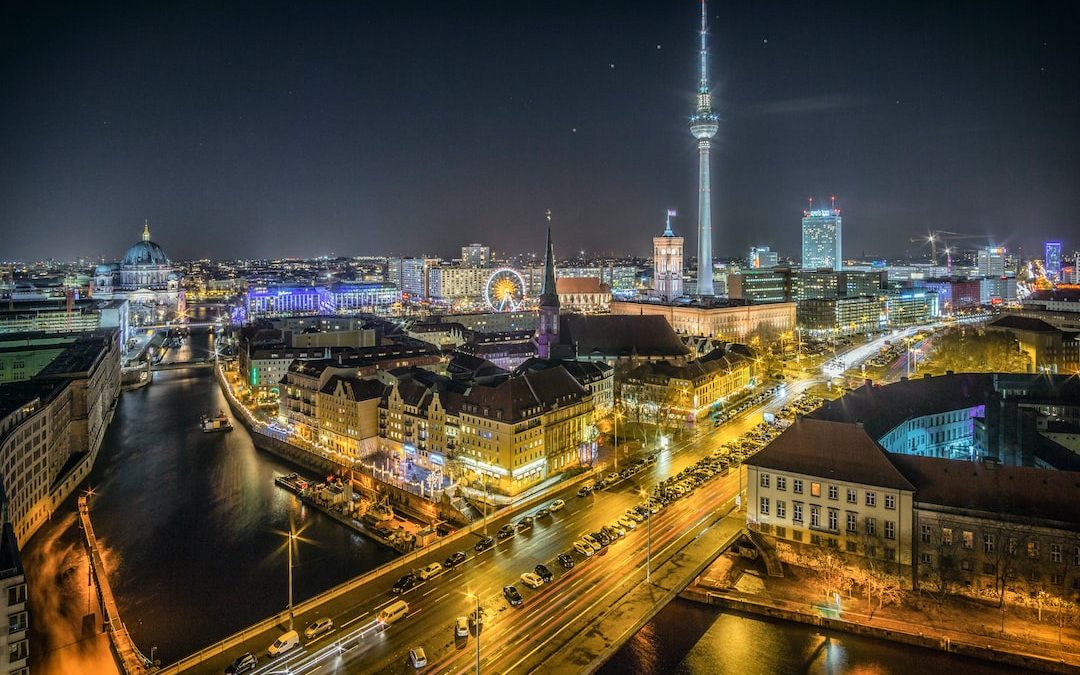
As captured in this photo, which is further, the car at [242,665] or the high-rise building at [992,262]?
the high-rise building at [992,262]

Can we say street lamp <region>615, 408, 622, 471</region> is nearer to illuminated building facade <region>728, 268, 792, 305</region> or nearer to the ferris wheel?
the ferris wheel

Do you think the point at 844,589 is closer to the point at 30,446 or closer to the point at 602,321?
the point at 30,446

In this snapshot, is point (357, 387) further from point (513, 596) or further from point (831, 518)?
point (831, 518)

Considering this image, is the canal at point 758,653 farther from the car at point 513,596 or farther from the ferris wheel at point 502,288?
the ferris wheel at point 502,288

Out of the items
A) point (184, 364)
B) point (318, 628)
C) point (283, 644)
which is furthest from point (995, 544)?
point (184, 364)

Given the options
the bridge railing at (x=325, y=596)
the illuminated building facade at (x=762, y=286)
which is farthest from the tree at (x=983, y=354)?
the bridge railing at (x=325, y=596)
